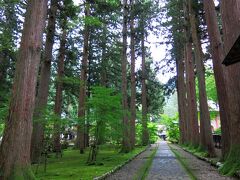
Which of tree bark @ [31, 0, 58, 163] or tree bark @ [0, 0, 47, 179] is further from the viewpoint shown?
tree bark @ [31, 0, 58, 163]

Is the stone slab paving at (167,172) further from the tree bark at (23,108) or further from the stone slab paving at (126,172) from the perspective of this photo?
the tree bark at (23,108)

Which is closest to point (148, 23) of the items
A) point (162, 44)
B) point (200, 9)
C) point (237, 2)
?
point (162, 44)

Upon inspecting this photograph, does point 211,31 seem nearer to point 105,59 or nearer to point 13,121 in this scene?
point 13,121

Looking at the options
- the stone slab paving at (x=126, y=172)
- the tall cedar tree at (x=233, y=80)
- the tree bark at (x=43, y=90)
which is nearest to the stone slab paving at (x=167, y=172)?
the stone slab paving at (x=126, y=172)

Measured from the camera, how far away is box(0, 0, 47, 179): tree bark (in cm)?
650

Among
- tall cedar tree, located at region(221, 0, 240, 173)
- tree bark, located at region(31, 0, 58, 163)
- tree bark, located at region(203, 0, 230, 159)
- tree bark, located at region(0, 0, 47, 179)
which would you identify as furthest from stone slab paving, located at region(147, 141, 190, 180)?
tree bark, located at region(31, 0, 58, 163)

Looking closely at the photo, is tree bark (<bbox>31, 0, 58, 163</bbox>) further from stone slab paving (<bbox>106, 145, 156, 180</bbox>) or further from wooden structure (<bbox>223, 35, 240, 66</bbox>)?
wooden structure (<bbox>223, 35, 240, 66</bbox>)

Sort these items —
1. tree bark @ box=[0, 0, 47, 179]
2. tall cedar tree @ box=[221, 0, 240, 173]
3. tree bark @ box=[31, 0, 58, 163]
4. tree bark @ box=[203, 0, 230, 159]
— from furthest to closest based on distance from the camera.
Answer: tree bark @ box=[31, 0, 58, 163]
tree bark @ box=[203, 0, 230, 159]
tall cedar tree @ box=[221, 0, 240, 173]
tree bark @ box=[0, 0, 47, 179]

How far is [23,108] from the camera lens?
675cm

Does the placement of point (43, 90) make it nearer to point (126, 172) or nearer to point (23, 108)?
point (126, 172)

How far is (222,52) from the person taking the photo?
1180 centimetres

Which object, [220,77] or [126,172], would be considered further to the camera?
[220,77]

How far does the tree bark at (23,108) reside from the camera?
6500 mm

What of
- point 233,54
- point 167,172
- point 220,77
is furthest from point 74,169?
point 233,54
